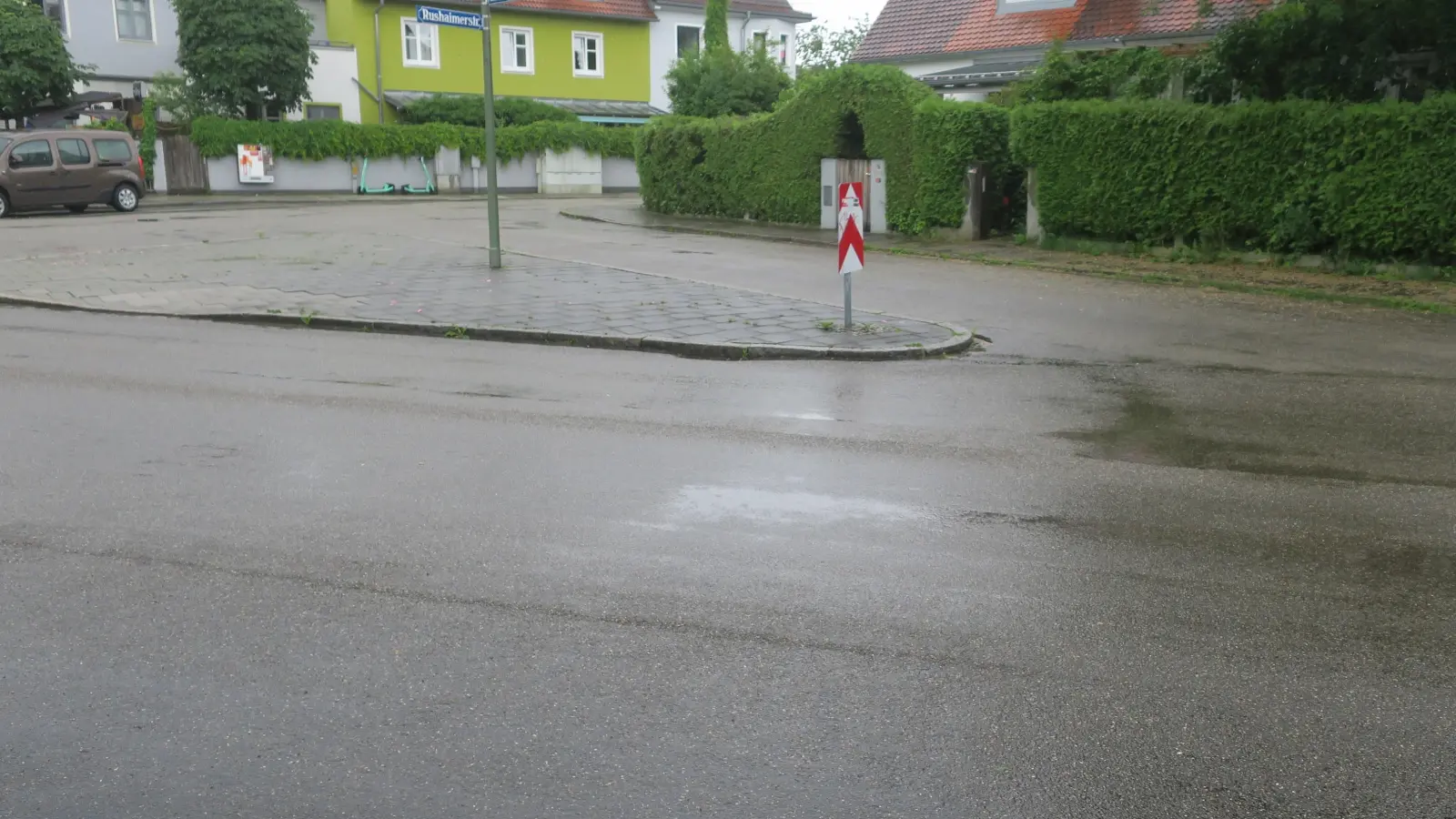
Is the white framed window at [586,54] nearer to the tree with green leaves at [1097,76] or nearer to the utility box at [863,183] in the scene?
the utility box at [863,183]

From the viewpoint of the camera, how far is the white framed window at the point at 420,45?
49.4m

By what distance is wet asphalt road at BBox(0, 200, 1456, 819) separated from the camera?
3941mm

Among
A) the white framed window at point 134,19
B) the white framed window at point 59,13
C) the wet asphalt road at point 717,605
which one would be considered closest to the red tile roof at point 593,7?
the white framed window at point 134,19

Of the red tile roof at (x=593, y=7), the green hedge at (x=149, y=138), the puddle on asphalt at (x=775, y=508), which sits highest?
the red tile roof at (x=593, y=7)

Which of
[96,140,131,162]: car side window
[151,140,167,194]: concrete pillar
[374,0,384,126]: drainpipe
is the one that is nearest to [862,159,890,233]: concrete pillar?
[96,140,131,162]: car side window

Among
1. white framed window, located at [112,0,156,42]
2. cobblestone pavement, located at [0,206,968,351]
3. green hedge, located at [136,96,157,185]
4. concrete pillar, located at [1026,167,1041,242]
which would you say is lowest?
cobblestone pavement, located at [0,206,968,351]

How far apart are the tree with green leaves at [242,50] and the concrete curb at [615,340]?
29240mm

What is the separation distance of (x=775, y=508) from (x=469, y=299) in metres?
9.27

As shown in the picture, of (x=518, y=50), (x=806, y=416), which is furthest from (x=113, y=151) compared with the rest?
(x=806, y=416)

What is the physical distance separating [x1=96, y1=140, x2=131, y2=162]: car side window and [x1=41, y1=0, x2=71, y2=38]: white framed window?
15.2m

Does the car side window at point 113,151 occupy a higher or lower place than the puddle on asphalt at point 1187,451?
higher

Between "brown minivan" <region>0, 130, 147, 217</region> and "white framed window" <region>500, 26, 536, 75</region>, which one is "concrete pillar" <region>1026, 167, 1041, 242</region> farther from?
"white framed window" <region>500, 26, 536, 75</region>

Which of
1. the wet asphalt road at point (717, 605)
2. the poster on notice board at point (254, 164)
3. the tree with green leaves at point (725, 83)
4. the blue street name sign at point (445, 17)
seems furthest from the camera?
the tree with green leaves at point (725, 83)

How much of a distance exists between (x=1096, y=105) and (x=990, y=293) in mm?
6730
